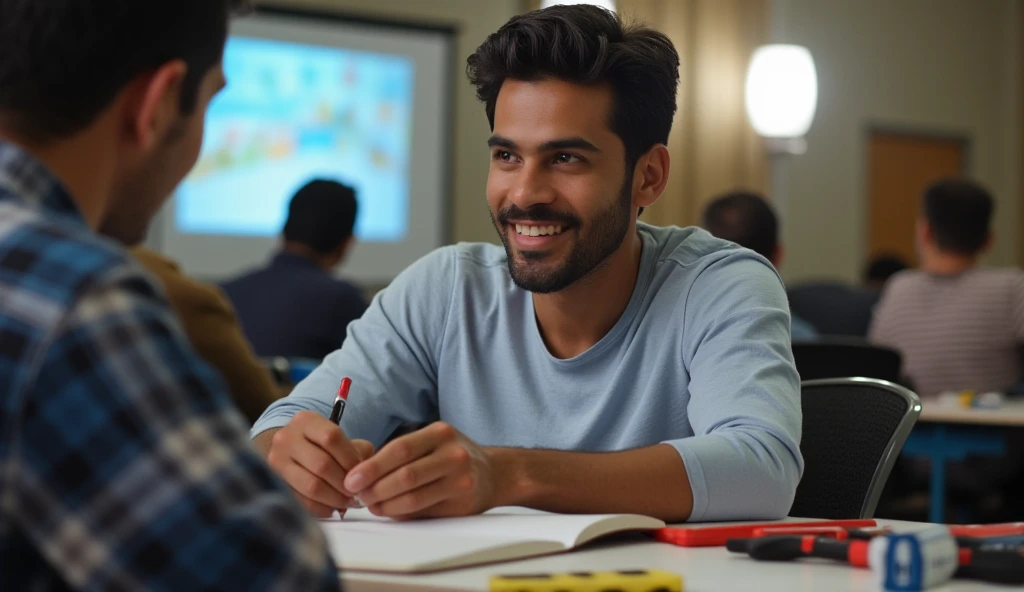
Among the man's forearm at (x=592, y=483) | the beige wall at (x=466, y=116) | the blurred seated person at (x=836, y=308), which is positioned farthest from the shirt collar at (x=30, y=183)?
the beige wall at (x=466, y=116)

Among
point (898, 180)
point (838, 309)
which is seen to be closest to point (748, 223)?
point (838, 309)

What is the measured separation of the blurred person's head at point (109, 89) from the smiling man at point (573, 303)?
0.67 meters

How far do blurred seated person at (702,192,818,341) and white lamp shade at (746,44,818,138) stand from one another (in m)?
2.32

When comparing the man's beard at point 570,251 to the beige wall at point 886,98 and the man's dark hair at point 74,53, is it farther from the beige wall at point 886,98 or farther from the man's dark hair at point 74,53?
the beige wall at point 886,98

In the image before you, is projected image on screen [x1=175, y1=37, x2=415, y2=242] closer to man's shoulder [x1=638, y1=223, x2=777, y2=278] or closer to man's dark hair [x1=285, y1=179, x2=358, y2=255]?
man's dark hair [x1=285, y1=179, x2=358, y2=255]

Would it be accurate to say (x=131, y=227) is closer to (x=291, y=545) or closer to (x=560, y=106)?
(x=291, y=545)

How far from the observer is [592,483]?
1.26 metres

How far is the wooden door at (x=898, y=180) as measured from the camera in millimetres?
8016

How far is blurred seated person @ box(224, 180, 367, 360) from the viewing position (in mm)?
3611

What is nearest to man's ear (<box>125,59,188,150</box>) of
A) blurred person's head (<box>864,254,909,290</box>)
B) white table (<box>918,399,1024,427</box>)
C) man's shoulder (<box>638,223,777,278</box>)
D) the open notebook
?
the open notebook

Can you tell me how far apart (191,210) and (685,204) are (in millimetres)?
2768

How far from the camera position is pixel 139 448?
627mm

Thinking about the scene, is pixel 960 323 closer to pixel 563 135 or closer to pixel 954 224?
pixel 954 224

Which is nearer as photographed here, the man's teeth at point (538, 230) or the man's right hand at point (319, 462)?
the man's right hand at point (319, 462)
